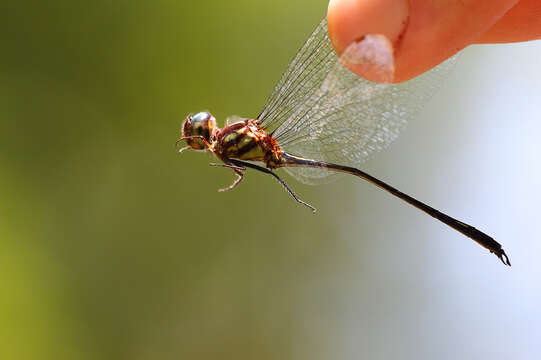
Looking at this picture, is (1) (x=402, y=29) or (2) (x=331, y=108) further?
(2) (x=331, y=108)

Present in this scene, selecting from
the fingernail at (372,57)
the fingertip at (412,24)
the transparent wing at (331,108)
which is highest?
the transparent wing at (331,108)

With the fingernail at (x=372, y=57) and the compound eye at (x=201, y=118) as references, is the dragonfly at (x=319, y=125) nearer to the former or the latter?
the compound eye at (x=201, y=118)

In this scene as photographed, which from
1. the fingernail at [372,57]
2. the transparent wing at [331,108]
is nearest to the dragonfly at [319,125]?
the transparent wing at [331,108]

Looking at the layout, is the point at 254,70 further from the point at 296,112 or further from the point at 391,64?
the point at 391,64

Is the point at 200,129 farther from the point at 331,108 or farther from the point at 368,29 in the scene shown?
the point at 368,29

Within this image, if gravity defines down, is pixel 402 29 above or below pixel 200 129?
below

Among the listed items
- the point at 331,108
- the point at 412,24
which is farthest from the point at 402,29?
the point at 331,108

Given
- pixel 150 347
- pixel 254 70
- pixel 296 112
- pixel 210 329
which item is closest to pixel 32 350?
pixel 150 347
